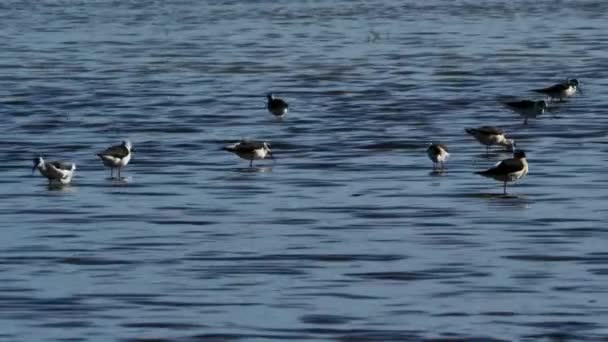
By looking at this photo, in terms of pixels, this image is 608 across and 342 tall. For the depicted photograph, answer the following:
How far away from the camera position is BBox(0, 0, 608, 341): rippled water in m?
18.3

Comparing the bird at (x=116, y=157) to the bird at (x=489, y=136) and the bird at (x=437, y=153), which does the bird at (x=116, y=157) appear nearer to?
the bird at (x=437, y=153)

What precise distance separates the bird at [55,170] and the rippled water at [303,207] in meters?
0.24

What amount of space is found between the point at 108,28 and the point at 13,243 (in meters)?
57.0

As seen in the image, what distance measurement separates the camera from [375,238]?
2325 centimetres

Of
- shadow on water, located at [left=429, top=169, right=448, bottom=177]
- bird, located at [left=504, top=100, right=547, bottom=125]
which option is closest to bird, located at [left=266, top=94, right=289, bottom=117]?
bird, located at [left=504, top=100, right=547, bottom=125]

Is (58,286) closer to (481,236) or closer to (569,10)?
(481,236)

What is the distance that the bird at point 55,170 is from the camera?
2853 centimetres

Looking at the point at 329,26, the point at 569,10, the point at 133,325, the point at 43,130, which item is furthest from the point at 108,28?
the point at 133,325

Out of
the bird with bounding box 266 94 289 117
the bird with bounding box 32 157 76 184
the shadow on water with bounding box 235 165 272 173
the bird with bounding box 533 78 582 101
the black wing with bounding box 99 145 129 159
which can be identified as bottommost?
the bird with bounding box 533 78 582 101

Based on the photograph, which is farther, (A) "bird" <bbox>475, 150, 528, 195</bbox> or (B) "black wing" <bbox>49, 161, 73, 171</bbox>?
(B) "black wing" <bbox>49, 161, 73, 171</bbox>

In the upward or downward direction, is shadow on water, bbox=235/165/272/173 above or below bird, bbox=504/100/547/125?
above

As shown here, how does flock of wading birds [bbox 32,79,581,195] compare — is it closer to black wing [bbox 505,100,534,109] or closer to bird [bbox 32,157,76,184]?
bird [bbox 32,157,76,184]

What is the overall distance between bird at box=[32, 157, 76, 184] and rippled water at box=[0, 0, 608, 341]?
24 centimetres

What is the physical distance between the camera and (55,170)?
28562 millimetres
